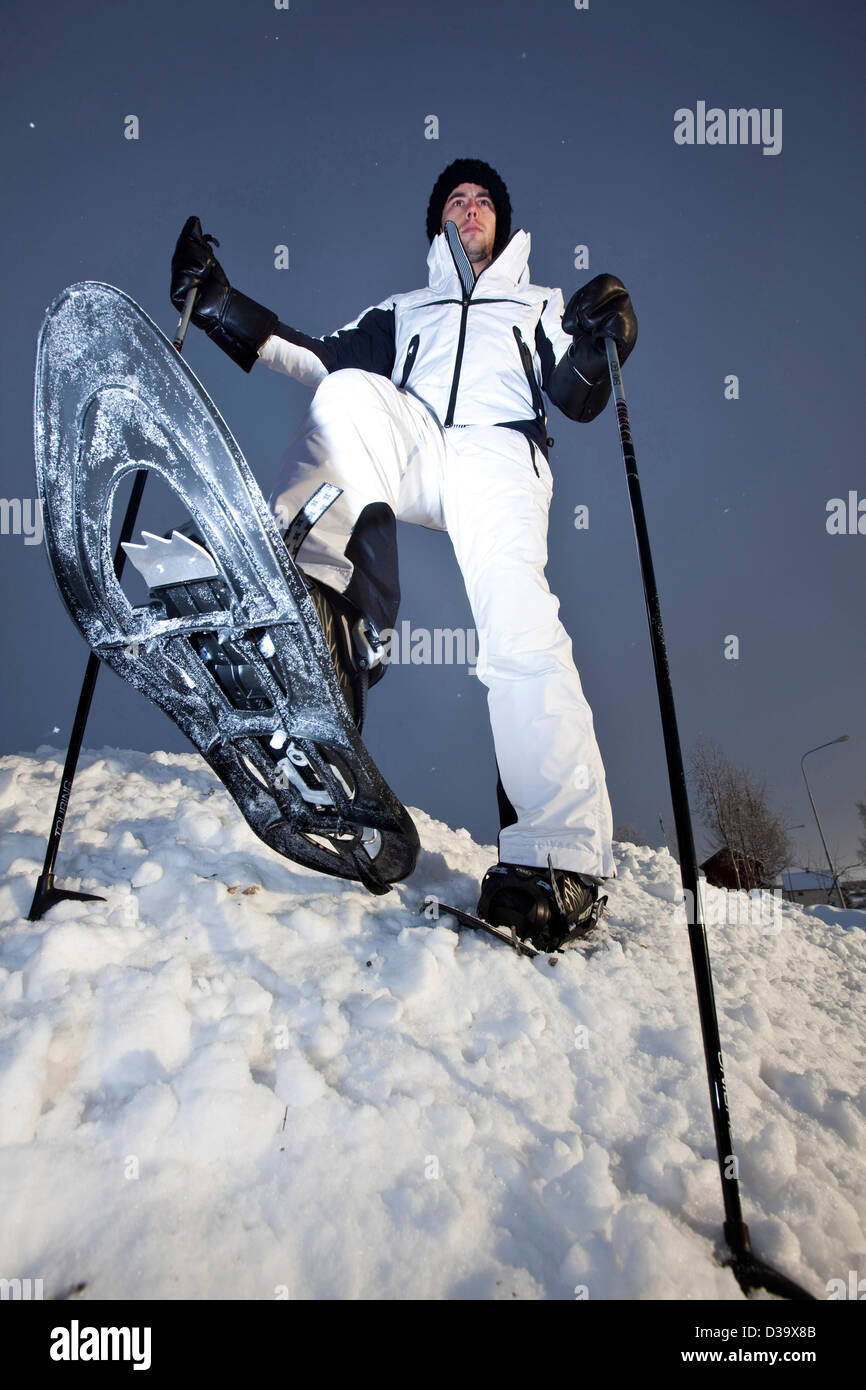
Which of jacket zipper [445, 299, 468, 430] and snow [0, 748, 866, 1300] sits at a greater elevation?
jacket zipper [445, 299, 468, 430]

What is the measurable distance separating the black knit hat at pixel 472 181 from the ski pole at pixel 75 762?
102 inches

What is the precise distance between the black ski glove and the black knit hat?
2157 mm

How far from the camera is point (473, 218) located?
380 centimetres

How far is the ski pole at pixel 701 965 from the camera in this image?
3.96ft

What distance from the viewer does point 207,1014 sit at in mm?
1631

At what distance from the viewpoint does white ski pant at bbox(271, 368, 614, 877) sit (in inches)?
91.8

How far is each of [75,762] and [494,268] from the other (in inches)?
140

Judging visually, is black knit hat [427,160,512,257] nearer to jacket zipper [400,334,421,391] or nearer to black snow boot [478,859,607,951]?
jacket zipper [400,334,421,391]

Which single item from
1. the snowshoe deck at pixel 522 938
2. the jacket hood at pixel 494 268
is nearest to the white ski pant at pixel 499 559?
the snowshoe deck at pixel 522 938

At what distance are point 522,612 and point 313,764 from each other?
3.80 feet

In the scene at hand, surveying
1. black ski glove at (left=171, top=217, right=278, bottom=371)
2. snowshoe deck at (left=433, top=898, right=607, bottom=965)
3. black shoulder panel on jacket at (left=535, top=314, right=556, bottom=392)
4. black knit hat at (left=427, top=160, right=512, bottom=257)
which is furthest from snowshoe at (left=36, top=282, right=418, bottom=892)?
black knit hat at (left=427, top=160, right=512, bottom=257)

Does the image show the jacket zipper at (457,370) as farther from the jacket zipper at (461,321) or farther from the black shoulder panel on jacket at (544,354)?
the black shoulder panel on jacket at (544,354)
